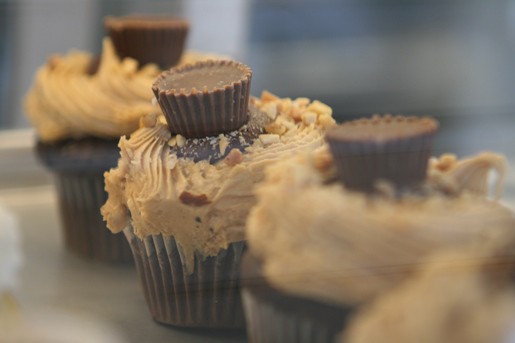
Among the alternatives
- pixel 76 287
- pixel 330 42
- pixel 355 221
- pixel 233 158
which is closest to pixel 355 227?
pixel 355 221

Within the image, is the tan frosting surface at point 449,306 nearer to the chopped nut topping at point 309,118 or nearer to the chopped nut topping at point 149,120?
the chopped nut topping at point 309,118

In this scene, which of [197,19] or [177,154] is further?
[197,19]

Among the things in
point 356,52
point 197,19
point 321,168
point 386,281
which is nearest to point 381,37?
point 356,52

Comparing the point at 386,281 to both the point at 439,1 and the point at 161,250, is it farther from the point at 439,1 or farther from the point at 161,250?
the point at 439,1

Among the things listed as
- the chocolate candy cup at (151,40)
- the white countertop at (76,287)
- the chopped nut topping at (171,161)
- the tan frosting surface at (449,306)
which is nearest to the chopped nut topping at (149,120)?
the chopped nut topping at (171,161)

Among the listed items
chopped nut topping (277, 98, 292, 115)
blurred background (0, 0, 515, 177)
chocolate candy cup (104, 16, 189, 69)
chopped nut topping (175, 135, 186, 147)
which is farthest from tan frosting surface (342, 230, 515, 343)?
chocolate candy cup (104, 16, 189, 69)

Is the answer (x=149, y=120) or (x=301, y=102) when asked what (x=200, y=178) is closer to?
(x=149, y=120)

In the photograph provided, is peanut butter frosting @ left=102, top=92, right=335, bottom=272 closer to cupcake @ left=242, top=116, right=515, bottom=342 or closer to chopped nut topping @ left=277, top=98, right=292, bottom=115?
chopped nut topping @ left=277, top=98, right=292, bottom=115
